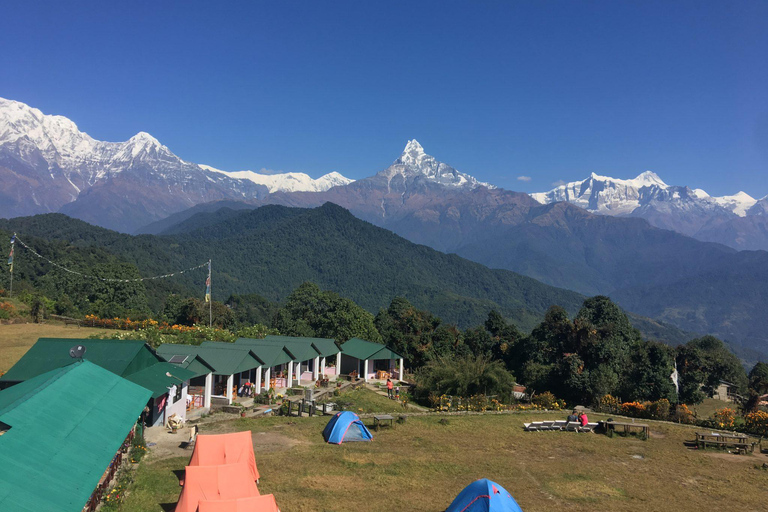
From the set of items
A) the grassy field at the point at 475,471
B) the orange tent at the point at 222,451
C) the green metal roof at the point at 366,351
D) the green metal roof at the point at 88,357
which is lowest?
the grassy field at the point at 475,471

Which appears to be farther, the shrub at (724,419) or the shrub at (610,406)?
the shrub at (610,406)

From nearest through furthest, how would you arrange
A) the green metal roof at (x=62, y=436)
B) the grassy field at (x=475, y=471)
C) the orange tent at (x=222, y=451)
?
1. the green metal roof at (x=62, y=436)
2. the orange tent at (x=222, y=451)
3. the grassy field at (x=475, y=471)

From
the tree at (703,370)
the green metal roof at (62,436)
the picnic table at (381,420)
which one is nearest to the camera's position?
the green metal roof at (62,436)

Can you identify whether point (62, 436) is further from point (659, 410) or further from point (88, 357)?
point (659, 410)

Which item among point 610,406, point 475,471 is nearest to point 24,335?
point 475,471

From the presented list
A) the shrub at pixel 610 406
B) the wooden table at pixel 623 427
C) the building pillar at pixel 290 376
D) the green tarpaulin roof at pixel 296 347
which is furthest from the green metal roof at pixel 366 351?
the wooden table at pixel 623 427

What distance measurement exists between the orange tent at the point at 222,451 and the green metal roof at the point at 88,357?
7278 millimetres

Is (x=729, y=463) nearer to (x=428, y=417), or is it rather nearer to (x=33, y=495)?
(x=428, y=417)

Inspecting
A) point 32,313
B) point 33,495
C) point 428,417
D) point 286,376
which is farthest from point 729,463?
point 32,313

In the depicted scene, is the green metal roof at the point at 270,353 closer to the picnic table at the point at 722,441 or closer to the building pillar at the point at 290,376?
the building pillar at the point at 290,376

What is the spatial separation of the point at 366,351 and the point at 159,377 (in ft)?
75.4

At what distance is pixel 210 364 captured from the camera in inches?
1014

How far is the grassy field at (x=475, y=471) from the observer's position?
14.0 m

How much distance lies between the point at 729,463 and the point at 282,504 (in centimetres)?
1569
